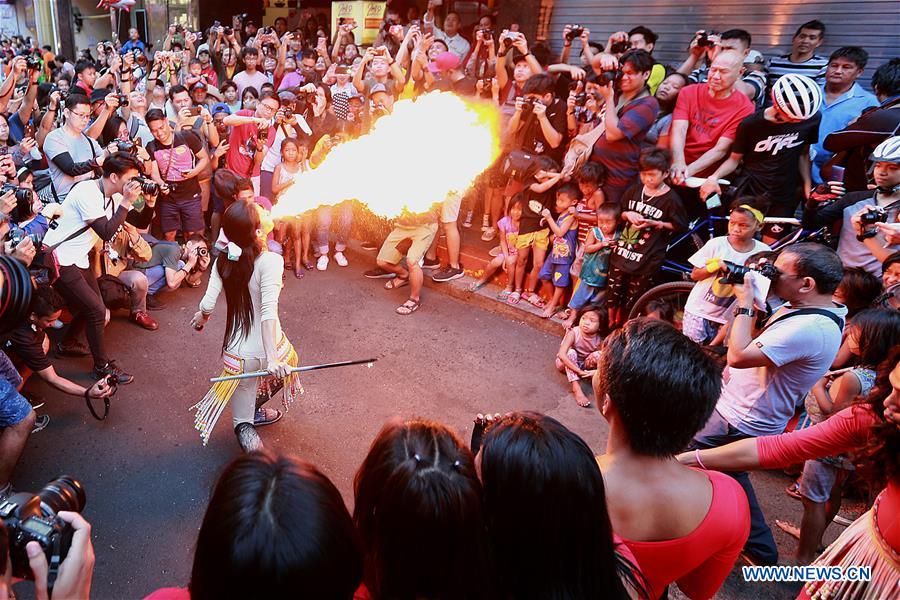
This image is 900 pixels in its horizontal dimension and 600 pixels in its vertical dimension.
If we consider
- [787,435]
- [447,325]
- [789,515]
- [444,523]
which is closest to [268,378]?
[447,325]

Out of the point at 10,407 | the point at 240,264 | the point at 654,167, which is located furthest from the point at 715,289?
the point at 10,407

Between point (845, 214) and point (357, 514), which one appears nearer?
point (357, 514)

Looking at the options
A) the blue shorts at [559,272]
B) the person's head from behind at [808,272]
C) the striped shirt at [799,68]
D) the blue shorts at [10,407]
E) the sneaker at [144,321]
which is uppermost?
the striped shirt at [799,68]

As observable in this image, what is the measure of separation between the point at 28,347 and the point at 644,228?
5370mm

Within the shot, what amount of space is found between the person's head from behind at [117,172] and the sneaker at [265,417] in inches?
96.1

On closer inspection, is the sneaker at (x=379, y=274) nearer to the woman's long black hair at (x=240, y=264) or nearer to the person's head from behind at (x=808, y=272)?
the woman's long black hair at (x=240, y=264)

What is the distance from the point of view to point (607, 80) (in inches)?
245

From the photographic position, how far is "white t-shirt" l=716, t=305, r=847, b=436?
3102 millimetres

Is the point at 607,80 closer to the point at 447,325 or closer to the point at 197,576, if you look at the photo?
the point at 447,325

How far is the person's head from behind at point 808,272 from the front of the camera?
3094 millimetres

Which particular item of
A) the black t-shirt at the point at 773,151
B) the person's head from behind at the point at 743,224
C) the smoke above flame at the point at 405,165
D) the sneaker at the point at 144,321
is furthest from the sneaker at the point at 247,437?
the black t-shirt at the point at 773,151

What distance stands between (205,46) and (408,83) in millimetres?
5410

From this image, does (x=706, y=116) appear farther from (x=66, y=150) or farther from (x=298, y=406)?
(x=66, y=150)

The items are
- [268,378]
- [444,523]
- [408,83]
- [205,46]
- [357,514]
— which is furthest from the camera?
[205,46]
